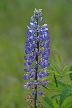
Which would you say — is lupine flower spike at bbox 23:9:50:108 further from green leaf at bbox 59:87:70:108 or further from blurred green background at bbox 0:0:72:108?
blurred green background at bbox 0:0:72:108

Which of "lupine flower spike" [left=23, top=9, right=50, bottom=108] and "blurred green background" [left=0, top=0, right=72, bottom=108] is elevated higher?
"blurred green background" [left=0, top=0, right=72, bottom=108]

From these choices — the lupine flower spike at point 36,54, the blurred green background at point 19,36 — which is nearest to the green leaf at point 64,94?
the lupine flower spike at point 36,54

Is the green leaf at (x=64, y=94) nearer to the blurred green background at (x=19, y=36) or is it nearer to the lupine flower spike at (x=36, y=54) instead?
the lupine flower spike at (x=36, y=54)

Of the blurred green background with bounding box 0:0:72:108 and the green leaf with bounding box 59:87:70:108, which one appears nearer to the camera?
the green leaf with bounding box 59:87:70:108

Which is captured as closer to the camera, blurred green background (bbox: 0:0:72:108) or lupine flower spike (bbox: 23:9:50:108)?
lupine flower spike (bbox: 23:9:50:108)

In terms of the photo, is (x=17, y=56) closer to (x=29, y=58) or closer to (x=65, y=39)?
(x=65, y=39)

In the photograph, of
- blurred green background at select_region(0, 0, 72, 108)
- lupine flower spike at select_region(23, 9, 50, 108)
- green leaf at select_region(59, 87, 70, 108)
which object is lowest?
green leaf at select_region(59, 87, 70, 108)

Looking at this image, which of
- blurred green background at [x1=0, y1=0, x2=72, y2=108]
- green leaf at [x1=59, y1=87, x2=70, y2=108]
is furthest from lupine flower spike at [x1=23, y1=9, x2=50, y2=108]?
blurred green background at [x1=0, y1=0, x2=72, y2=108]
